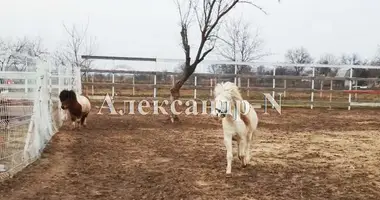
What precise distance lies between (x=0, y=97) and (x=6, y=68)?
1179mm

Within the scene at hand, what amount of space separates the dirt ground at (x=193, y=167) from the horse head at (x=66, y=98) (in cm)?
73

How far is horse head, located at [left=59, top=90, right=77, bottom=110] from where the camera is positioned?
1120cm

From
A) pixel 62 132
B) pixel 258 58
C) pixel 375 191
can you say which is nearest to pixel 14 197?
pixel 375 191

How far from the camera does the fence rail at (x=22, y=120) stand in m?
6.33

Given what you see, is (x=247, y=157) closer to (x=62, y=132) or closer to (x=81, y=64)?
(x=62, y=132)

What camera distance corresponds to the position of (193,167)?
6961mm

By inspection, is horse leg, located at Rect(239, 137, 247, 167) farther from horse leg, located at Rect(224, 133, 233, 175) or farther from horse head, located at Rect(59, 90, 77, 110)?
horse head, located at Rect(59, 90, 77, 110)

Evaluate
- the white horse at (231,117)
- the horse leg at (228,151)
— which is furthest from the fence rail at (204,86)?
the horse leg at (228,151)

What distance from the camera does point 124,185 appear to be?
5.77 metres

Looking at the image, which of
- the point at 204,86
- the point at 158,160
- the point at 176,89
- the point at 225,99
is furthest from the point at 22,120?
the point at 204,86

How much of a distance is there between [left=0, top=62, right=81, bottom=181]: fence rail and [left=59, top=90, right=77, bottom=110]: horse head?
5.95 feet

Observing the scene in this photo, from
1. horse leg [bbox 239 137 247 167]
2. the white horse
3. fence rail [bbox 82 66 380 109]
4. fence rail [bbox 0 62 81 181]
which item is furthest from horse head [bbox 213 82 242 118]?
fence rail [bbox 82 66 380 109]

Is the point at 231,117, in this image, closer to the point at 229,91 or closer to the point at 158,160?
the point at 229,91

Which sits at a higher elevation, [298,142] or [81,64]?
[81,64]
